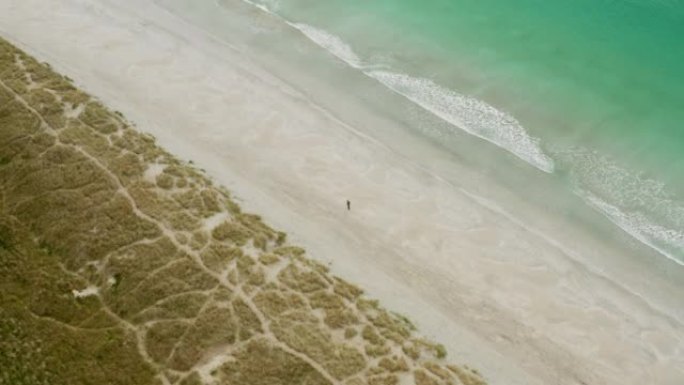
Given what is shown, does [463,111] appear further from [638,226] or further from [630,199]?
[638,226]

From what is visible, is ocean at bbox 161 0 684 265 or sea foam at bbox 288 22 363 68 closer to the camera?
ocean at bbox 161 0 684 265

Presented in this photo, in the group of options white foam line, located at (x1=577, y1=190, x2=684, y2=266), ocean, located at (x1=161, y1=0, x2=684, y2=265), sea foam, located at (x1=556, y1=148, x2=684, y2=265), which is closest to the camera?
white foam line, located at (x1=577, y1=190, x2=684, y2=266)

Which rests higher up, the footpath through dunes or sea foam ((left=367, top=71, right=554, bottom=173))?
sea foam ((left=367, top=71, right=554, bottom=173))

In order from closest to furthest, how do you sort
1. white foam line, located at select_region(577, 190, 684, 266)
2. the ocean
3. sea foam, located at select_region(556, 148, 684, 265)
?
white foam line, located at select_region(577, 190, 684, 266) < sea foam, located at select_region(556, 148, 684, 265) < the ocean

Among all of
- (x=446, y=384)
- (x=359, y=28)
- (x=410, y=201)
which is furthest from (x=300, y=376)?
(x=359, y=28)

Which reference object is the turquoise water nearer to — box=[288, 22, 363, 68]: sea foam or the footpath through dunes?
box=[288, 22, 363, 68]: sea foam

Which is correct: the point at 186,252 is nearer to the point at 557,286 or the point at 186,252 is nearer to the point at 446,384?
the point at 446,384

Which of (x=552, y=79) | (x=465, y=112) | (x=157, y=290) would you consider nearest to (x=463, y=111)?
(x=465, y=112)

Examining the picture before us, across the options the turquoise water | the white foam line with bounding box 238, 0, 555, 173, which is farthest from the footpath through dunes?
the turquoise water
